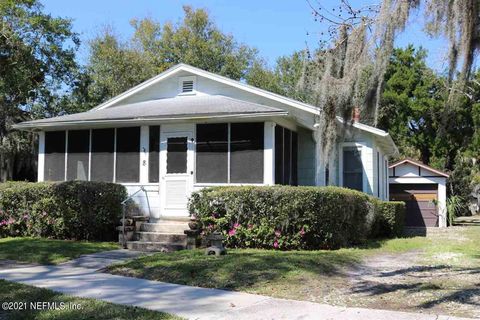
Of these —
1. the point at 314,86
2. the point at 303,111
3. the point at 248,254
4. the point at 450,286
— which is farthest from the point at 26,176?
the point at 450,286

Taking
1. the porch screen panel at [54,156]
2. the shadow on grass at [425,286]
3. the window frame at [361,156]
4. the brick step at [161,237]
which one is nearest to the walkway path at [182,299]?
the shadow on grass at [425,286]

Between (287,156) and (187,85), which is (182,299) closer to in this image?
(287,156)

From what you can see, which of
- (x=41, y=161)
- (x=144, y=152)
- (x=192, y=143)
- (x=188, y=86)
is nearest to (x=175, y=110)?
(x=192, y=143)

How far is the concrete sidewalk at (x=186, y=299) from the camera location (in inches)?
247

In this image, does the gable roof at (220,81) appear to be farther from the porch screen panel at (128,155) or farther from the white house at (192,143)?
the porch screen panel at (128,155)

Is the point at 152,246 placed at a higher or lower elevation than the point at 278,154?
lower

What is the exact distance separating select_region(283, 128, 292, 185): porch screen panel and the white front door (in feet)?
8.89

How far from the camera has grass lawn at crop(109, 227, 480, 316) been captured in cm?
704

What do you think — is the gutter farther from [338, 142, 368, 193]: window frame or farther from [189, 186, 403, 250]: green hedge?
[338, 142, 368, 193]: window frame

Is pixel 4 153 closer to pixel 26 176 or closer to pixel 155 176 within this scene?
pixel 26 176

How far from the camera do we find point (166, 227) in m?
13.4

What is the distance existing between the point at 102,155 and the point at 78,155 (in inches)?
34.9

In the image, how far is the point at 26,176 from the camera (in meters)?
29.7

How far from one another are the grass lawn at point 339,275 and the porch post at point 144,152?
4.43 metres
